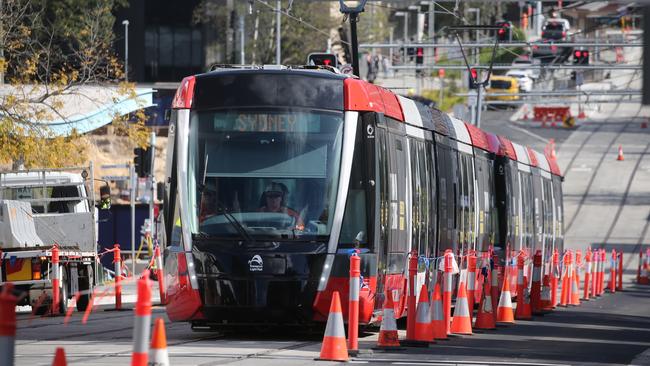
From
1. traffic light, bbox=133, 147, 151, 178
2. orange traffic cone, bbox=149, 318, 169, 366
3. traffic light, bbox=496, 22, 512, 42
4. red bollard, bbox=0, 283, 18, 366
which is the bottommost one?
orange traffic cone, bbox=149, 318, 169, 366

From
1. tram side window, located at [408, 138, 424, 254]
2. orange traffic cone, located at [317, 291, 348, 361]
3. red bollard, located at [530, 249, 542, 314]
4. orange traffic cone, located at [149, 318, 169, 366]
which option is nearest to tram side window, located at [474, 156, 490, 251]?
red bollard, located at [530, 249, 542, 314]

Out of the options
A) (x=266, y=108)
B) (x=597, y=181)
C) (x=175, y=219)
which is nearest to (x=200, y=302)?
(x=175, y=219)

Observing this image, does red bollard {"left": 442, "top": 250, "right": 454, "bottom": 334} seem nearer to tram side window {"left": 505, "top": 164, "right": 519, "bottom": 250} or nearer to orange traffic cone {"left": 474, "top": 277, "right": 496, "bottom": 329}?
orange traffic cone {"left": 474, "top": 277, "right": 496, "bottom": 329}

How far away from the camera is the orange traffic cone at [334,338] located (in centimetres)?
1530

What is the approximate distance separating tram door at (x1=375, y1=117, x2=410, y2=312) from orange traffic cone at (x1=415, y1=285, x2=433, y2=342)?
76cm

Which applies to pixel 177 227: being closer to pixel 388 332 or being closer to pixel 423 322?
pixel 388 332

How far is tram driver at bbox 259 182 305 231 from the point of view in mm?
18219

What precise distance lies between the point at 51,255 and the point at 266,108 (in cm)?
796

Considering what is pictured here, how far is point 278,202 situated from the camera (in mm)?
18234

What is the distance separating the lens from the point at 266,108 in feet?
61.2

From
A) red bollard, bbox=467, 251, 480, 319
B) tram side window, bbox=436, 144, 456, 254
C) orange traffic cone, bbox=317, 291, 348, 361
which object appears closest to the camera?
orange traffic cone, bbox=317, 291, 348, 361

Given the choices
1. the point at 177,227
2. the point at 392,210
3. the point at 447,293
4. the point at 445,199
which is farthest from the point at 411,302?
the point at 445,199

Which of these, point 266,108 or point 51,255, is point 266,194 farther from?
point 51,255

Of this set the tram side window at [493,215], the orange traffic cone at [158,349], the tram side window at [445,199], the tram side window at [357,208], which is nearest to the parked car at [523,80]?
the tram side window at [493,215]
